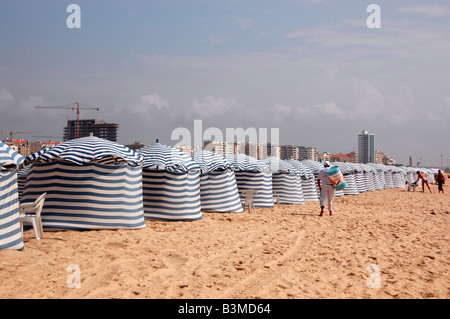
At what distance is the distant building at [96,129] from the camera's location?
14938cm

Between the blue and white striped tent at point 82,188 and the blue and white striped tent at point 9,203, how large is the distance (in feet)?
5.74

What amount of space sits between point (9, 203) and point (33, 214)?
1.49 metres

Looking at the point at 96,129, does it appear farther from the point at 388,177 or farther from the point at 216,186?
the point at 216,186

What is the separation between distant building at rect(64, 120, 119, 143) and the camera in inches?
5881

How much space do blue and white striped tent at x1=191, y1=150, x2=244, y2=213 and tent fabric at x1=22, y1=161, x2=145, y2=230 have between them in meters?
3.85

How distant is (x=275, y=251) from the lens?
802 cm

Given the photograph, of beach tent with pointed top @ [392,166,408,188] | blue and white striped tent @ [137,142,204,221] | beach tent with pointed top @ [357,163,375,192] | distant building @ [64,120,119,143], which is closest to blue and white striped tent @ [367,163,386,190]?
beach tent with pointed top @ [357,163,375,192]

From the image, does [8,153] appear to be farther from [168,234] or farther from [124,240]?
[168,234]

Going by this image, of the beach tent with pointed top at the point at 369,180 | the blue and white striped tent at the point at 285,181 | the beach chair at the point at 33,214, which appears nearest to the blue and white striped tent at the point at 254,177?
the blue and white striped tent at the point at 285,181

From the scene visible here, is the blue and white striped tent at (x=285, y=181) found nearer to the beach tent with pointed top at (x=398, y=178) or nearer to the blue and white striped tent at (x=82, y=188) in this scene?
the blue and white striped tent at (x=82, y=188)

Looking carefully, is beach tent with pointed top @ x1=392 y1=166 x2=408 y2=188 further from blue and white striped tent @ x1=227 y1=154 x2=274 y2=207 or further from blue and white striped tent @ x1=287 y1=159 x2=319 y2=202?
blue and white striped tent @ x1=227 y1=154 x2=274 y2=207

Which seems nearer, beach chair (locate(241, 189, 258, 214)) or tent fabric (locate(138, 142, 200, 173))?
tent fabric (locate(138, 142, 200, 173))

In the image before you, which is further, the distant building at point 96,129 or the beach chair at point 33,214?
the distant building at point 96,129

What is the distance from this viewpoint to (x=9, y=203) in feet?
23.5
